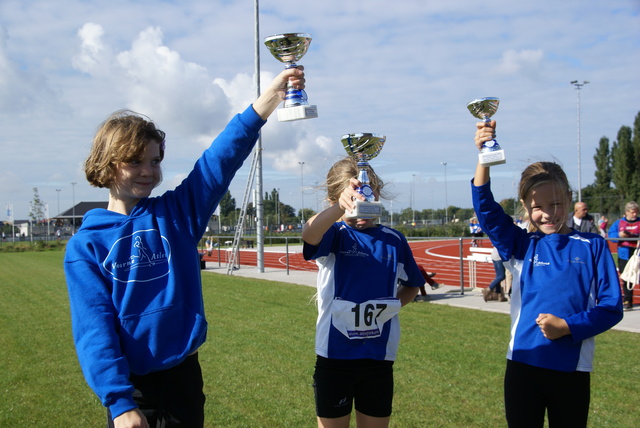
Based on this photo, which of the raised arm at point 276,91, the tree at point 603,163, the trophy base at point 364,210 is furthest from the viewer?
the tree at point 603,163

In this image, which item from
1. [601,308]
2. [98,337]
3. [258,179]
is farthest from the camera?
[258,179]

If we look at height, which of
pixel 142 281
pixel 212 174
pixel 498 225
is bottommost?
pixel 142 281

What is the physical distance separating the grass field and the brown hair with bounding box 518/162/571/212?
7.51 feet

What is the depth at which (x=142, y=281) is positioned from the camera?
1.91 metres

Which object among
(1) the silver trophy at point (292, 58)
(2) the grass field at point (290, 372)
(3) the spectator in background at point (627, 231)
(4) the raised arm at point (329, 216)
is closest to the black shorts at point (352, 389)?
(4) the raised arm at point (329, 216)

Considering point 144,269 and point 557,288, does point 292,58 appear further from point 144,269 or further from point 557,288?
point 557,288

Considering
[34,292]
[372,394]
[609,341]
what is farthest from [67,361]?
[34,292]

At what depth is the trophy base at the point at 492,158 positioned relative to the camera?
2369mm

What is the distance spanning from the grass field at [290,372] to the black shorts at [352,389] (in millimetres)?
1747

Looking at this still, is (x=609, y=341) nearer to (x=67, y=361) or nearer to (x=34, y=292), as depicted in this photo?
(x=67, y=361)

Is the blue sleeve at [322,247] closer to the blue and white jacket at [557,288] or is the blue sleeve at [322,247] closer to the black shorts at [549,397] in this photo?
the blue and white jacket at [557,288]

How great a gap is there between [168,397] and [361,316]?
41.1 inches

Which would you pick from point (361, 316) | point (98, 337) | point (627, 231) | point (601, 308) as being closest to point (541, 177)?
point (601, 308)

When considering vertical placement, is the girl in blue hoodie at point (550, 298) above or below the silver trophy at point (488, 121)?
below
